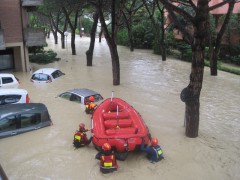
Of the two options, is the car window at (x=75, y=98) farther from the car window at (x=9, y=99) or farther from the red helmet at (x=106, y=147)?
the red helmet at (x=106, y=147)

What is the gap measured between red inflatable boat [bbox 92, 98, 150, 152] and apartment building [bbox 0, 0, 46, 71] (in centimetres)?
1063

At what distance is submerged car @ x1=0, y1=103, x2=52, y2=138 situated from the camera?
1070 cm

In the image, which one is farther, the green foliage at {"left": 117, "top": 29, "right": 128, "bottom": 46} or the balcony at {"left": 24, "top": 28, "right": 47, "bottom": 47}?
the green foliage at {"left": 117, "top": 29, "right": 128, "bottom": 46}

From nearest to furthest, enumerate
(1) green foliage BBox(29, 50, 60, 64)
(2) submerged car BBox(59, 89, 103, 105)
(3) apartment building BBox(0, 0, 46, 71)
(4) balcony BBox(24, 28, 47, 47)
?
(2) submerged car BBox(59, 89, 103, 105)
(3) apartment building BBox(0, 0, 46, 71)
(4) balcony BBox(24, 28, 47, 47)
(1) green foliage BBox(29, 50, 60, 64)

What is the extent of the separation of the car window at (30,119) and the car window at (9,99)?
2018 millimetres

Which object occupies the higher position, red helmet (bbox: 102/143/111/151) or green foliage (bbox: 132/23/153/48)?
green foliage (bbox: 132/23/153/48)

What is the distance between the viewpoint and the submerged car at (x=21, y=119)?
10.7m

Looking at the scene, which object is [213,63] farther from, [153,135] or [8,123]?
[8,123]

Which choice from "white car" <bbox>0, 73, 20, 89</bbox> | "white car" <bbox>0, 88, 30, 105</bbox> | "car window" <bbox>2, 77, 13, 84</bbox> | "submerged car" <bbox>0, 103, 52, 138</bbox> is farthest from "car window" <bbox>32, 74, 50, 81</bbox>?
"submerged car" <bbox>0, 103, 52, 138</bbox>

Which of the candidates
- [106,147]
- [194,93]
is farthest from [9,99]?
[194,93]

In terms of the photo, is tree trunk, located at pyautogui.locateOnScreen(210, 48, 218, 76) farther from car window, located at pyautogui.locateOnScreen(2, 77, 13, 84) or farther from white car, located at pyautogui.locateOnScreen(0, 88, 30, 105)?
white car, located at pyautogui.locateOnScreen(0, 88, 30, 105)

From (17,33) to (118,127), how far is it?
44.2ft

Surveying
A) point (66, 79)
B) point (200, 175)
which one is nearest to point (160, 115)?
point (200, 175)

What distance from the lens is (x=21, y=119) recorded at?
11.0m
